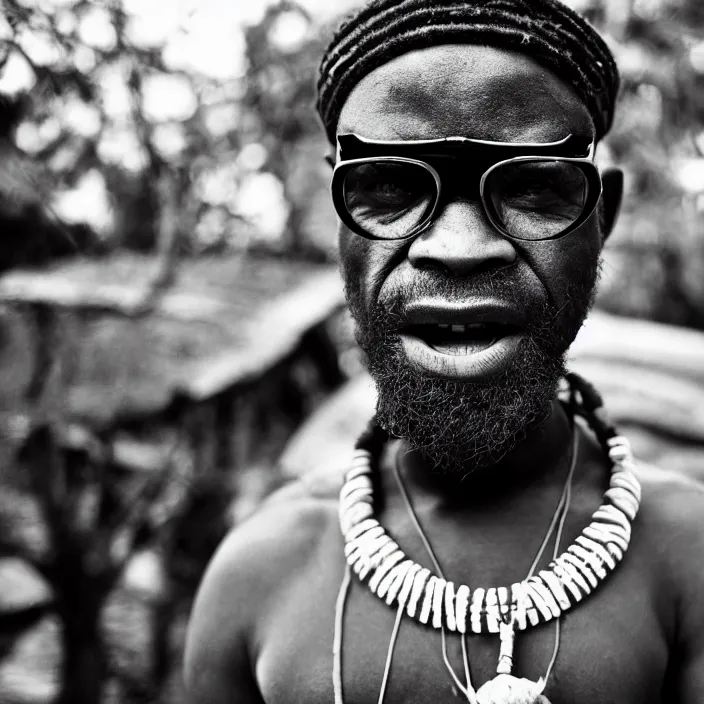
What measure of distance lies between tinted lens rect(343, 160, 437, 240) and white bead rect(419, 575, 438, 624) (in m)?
0.69

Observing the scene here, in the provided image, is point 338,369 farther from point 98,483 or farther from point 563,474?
point 563,474

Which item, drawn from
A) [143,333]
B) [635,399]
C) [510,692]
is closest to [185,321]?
[143,333]

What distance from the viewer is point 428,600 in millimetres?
1539

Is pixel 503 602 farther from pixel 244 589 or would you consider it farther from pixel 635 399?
Result: pixel 635 399

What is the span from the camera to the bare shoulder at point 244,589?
1.73 meters

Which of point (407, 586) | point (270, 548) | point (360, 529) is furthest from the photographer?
point (270, 548)

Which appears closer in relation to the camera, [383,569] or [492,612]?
[492,612]

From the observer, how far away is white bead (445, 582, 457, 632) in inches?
59.4

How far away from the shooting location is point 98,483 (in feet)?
13.5

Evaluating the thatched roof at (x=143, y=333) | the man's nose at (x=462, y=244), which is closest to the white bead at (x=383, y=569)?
the man's nose at (x=462, y=244)

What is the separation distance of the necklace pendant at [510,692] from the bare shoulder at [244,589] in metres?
0.50

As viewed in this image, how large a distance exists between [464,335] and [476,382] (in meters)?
0.09

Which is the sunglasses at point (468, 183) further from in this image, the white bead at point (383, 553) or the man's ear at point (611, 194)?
the white bead at point (383, 553)

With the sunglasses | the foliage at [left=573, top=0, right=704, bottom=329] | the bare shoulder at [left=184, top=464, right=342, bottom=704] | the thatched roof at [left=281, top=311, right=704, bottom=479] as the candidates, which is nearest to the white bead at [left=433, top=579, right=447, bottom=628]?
the bare shoulder at [left=184, top=464, right=342, bottom=704]
